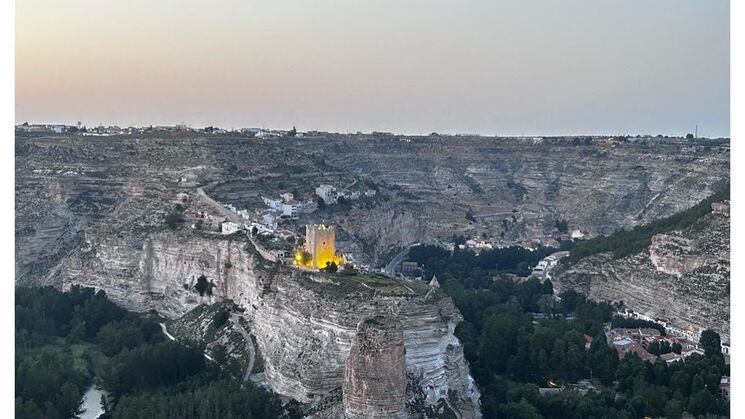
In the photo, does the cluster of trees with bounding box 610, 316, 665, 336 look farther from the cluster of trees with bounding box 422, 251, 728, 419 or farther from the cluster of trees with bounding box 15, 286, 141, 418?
the cluster of trees with bounding box 15, 286, 141, 418

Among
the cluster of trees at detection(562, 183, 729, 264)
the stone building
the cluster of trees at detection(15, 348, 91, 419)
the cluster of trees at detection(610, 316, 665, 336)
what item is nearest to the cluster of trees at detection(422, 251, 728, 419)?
the cluster of trees at detection(610, 316, 665, 336)

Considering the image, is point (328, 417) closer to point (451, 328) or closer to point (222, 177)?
point (451, 328)

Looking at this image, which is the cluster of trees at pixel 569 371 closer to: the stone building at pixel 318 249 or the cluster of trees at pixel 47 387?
the stone building at pixel 318 249

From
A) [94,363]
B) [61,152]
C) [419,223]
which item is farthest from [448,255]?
[94,363]

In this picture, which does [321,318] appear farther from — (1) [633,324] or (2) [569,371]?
(1) [633,324]

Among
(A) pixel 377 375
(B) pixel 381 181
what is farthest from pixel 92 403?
(B) pixel 381 181

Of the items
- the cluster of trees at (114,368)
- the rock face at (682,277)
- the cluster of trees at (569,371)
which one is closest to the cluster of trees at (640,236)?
the rock face at (682,277)
